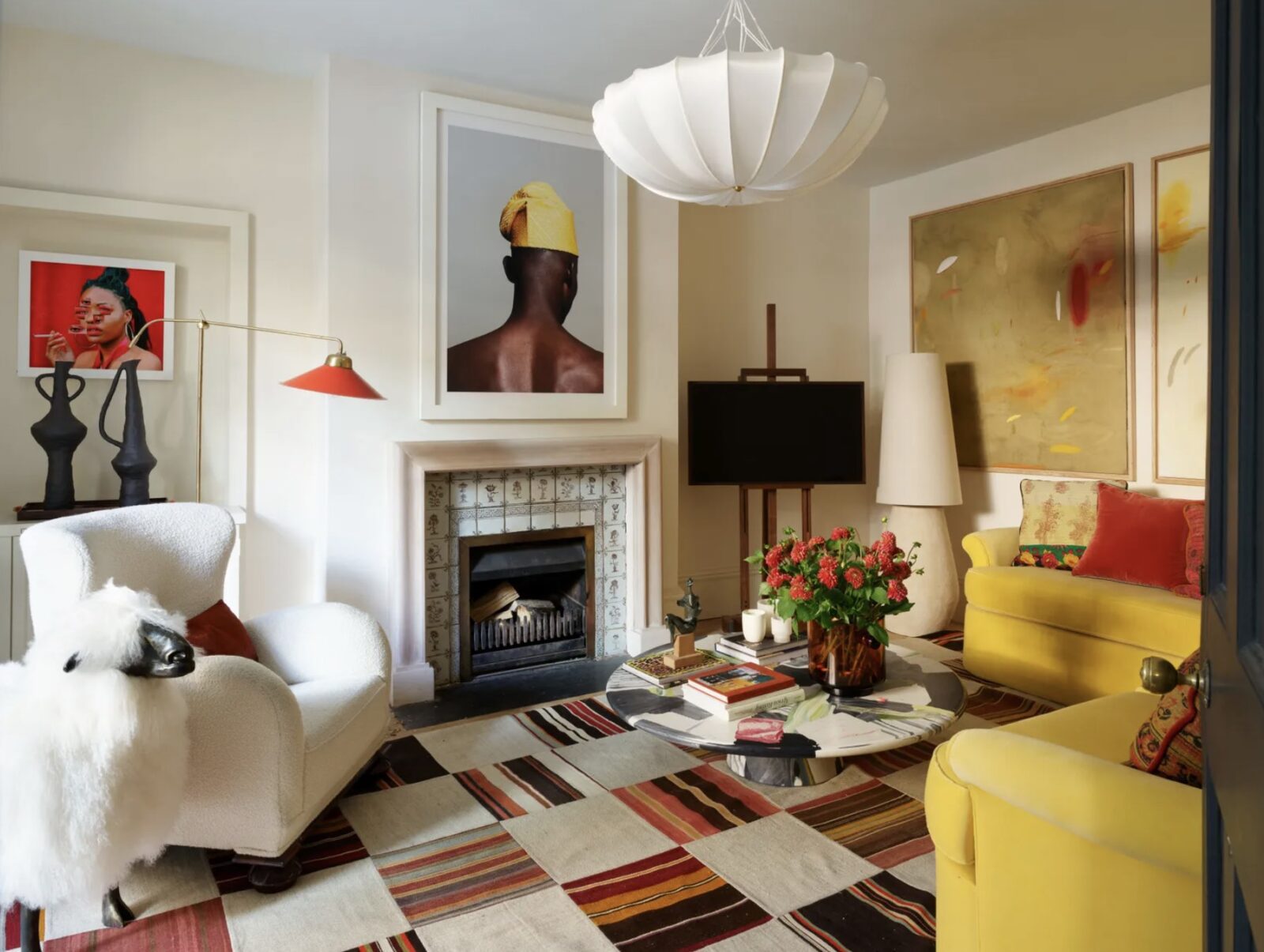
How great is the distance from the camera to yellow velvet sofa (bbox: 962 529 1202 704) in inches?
125

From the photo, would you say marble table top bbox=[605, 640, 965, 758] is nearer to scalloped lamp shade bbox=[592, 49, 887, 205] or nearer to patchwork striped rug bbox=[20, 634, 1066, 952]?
patchwork striped rug bbox=[20, 634, 1066, 952]

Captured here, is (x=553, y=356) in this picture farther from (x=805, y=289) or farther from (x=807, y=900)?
(x=807, y=900)

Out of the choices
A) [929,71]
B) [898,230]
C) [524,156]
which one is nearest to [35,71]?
[524,156]

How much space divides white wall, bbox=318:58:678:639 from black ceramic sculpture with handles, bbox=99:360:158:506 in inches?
27.4

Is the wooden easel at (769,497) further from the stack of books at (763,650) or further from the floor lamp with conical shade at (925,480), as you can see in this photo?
the stack of books at (763,650)

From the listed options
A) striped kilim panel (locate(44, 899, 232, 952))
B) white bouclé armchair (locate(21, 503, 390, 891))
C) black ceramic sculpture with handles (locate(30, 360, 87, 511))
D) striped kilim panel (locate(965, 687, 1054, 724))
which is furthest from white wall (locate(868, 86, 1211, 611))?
black ceramic sculpture with handles (locate(30, 360, 87, 511))

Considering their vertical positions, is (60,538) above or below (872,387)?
below

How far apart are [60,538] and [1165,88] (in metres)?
4.74

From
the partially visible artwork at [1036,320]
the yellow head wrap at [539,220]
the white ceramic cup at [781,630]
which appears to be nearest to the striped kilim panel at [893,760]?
the white ceramic cup at [781,630]

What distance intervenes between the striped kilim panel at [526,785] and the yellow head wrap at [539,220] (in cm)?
232

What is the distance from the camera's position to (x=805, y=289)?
207 inches

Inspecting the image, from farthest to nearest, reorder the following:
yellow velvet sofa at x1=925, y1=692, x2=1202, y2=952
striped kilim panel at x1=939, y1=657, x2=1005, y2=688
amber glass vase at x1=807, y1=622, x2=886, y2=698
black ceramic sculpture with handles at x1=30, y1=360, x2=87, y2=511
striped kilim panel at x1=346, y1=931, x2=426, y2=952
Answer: striped kilim panel at x1=939, y1=657, x2=1005, y2=688, black ceramic sculpture with handles at x1=30, y1=360, x2=87, y2=511, amber glass vase at x1=807, y1=622, x2=886, y2=698, striped kilim panel at x1=346, y1=931, x2=426, y2=952, yellow velvet sofa at x1=925, y1=692, x2=1202, y2=952

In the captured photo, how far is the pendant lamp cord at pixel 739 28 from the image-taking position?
3.03 metres

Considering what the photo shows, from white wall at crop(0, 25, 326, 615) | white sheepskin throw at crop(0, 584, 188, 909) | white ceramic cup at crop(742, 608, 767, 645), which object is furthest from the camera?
white wall at crop(0, 25, 326, 615)
